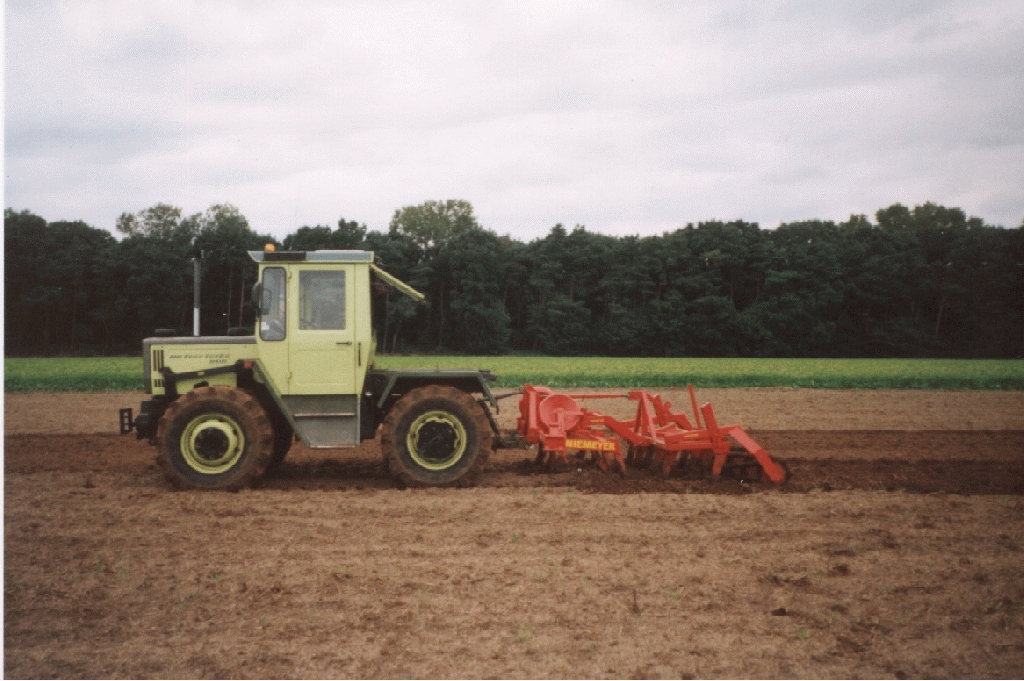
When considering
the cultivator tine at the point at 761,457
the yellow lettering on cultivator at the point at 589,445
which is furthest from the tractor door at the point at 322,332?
the cultivator tine at the point at 761,457

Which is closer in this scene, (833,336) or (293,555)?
(293,555)

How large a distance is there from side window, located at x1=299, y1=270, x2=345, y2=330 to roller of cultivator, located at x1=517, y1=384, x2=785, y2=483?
7.85 feet

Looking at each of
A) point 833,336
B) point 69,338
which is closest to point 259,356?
point 69,338

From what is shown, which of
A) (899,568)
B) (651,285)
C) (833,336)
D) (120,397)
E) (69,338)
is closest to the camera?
(899,568)

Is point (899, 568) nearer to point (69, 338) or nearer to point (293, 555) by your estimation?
point (293, 555)

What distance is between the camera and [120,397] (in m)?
19.3

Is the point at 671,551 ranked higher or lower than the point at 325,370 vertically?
lower

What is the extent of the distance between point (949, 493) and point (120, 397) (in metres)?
18.8

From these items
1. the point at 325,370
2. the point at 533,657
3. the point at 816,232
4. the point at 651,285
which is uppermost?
the point at 816,232

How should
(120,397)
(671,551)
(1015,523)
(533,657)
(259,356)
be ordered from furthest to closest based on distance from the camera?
(120,397) → (259,356) → (1015,523) → (671,551) → (533,657)

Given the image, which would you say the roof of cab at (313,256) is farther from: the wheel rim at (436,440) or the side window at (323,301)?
the wheel rim at (436,440)

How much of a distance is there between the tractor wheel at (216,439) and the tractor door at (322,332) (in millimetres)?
534

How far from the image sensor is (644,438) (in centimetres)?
838

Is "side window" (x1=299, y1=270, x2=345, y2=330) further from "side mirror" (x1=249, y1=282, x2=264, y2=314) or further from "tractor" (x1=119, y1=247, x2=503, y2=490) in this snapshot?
"side mirror" (x1=249, y1=282, x2=264, y2=314)
